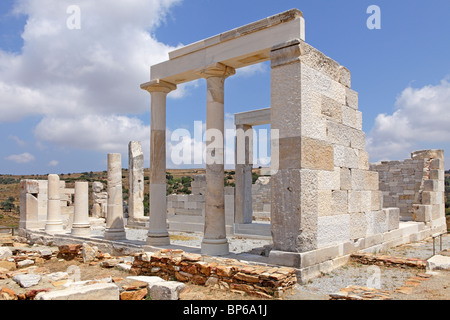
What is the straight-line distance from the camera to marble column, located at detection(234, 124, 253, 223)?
16578 mm

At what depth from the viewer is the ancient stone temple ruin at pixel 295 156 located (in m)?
7.14

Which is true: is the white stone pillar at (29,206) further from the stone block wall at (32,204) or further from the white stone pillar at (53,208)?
the white stone pillar at (53,208)

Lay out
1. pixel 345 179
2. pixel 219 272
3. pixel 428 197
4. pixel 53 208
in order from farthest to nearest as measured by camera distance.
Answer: pixel 53 208
pixel 428 197
pixel 345 179
pixel 219 272

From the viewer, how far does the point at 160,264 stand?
7996mm

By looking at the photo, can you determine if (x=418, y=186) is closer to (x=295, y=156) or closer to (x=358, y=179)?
(x=358, y=179)

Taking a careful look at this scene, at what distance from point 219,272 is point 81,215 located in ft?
30.7

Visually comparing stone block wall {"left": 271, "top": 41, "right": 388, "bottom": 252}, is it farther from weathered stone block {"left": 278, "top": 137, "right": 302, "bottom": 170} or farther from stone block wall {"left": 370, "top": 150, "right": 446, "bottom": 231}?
stone block wall {"left": 370, "top": 150, "right": 446, "bottom": 231}

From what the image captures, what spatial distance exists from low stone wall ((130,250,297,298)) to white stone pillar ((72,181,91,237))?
666 cm

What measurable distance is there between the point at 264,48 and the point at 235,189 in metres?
9.61

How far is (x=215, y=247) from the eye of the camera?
28.5 feet

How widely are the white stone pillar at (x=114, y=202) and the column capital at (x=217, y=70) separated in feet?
19.1

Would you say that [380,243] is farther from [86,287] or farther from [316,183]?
[86,287]

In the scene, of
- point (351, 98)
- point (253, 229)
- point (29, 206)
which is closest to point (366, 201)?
point (351, 98)

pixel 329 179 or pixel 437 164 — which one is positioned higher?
pixel 437 164
